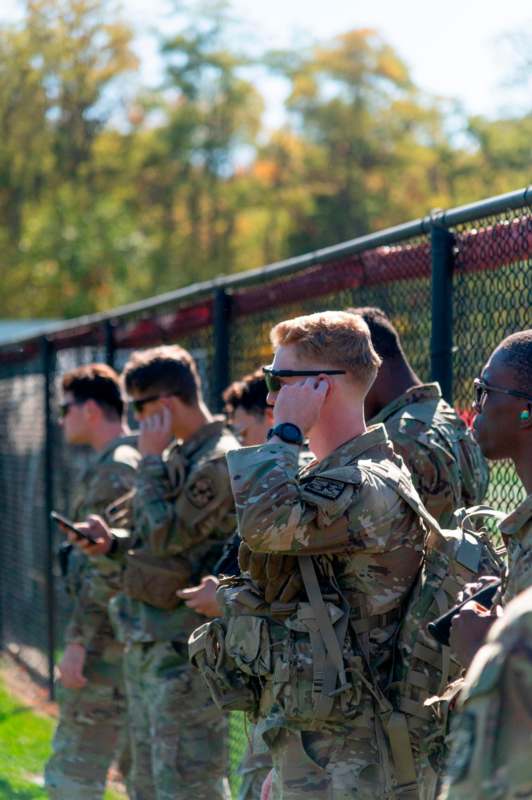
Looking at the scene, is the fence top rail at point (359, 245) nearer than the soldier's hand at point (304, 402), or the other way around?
the soldier's hand at point (304, 402)

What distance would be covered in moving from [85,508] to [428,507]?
2507mm

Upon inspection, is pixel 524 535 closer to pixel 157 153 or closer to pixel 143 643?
pixel 143 643

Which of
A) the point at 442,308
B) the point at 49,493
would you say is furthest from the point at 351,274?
the point at 49,493

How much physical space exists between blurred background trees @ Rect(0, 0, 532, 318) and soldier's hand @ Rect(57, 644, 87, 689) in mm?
25207

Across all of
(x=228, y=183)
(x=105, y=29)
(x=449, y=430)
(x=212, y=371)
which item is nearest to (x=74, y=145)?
(x=105, y=29)

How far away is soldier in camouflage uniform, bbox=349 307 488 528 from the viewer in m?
3.89

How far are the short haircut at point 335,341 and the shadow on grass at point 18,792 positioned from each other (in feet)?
13.0

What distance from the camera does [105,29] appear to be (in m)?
35.1

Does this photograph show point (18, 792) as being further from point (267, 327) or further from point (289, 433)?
point (289, 433)

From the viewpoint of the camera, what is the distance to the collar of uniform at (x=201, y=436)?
5.09 meters

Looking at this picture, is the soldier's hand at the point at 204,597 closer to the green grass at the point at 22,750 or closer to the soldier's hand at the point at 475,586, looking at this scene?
the soldier's hand at the point at 475,586

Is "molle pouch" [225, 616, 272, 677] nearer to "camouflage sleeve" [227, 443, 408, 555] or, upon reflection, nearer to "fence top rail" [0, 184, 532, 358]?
"camouflage sleeve" [227, 443, 408, 555]

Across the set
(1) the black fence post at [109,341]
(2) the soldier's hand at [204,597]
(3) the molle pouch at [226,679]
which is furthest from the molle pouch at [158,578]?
(1) the black fence post at [109,341]

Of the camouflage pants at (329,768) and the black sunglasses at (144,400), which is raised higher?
the black sunglasses at (144,400)
